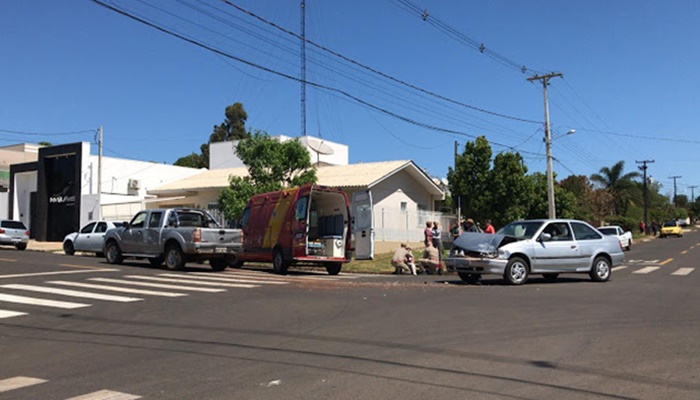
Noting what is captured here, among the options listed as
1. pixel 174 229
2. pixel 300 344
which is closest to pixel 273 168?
pixel 174 229

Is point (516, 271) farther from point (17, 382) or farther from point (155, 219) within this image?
point (17, 382)

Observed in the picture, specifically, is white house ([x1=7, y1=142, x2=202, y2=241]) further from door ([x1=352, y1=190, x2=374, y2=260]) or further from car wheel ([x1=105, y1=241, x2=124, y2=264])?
door ([x1=352, y1=190, x2=374, y2=260])

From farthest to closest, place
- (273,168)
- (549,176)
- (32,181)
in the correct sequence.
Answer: (32,181), (549,176), (273,168)

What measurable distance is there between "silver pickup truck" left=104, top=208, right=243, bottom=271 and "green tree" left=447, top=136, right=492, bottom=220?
20.7 m

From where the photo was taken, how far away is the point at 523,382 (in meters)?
5.59

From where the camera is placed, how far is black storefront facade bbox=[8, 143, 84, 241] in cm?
3866

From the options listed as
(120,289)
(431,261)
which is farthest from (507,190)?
(120,289)

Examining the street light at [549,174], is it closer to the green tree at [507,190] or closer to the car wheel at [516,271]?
the green tree at [507,190]

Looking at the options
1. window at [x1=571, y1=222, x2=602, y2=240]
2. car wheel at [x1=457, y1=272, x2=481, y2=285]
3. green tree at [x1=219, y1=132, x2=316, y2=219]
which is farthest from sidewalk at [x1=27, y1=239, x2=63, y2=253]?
window at [x1=571, y1=222, x2=602, y2=240]

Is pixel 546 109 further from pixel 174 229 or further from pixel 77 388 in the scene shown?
pixel 77 388

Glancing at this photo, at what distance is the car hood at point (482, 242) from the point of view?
47.2ft

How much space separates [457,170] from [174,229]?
22.7 meters

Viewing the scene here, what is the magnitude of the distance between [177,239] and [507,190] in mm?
23393

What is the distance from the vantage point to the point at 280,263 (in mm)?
18375
